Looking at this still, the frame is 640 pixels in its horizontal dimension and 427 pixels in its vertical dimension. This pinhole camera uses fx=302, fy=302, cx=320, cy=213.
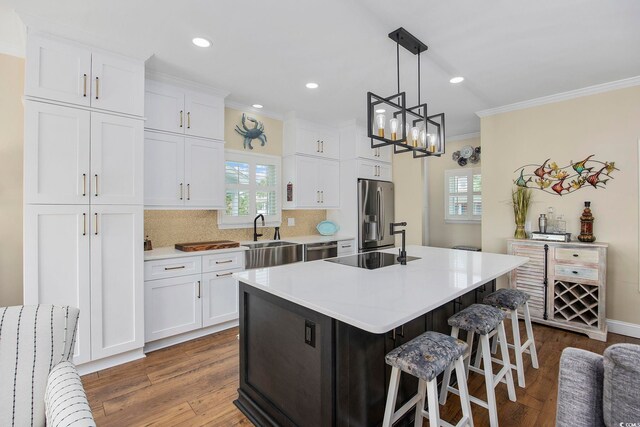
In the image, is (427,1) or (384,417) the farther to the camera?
(427,1)

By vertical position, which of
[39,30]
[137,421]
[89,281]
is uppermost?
[39,30]

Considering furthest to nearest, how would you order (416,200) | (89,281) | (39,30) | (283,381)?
(416,200) → (89,281) → (39,30) → (283,381)

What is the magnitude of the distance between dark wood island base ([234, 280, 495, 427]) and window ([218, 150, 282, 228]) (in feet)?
6.27

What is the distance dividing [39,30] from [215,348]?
2.87 meters

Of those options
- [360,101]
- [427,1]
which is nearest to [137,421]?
[427,1]

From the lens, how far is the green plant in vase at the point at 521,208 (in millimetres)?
3658

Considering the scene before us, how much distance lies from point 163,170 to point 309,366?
2443 millimetres

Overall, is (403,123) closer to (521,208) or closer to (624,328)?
(521,208)

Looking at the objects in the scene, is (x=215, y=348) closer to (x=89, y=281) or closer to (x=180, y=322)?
(x=180, y=322)

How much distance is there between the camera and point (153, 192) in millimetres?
2961

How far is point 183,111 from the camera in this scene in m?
3.15

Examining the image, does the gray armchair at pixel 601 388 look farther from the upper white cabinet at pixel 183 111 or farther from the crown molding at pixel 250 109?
the crown molding at pixel 250 109

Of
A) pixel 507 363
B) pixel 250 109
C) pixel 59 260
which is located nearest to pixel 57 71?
pixel 59 260

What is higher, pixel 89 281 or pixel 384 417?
pixel 89 281
